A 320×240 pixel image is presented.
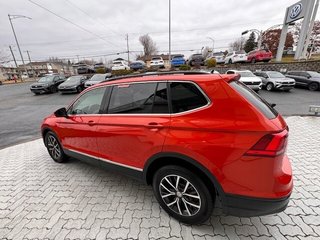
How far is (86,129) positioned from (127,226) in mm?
1579

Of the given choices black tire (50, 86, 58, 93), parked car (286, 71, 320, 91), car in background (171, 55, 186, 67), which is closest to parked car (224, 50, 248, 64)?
car in background (171, 55, 186, 67)

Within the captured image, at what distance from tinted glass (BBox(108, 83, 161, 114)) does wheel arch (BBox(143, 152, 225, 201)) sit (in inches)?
23.7

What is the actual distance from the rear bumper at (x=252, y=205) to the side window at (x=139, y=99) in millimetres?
1183

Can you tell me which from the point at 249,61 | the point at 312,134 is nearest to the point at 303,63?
the point at 249,61

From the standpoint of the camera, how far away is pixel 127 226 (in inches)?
90.9

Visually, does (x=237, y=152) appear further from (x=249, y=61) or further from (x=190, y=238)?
(x=249, y=61)

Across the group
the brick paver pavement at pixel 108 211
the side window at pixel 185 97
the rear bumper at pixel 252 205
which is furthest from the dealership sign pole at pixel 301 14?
the rear bumper at pixel 252 205

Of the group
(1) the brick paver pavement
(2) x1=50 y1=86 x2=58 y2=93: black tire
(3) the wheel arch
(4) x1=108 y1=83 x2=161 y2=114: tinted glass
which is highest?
(4) x1=108 y1=83 x2=161 y2=114: tinted glass

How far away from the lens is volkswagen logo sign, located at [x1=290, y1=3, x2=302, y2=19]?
19.3m

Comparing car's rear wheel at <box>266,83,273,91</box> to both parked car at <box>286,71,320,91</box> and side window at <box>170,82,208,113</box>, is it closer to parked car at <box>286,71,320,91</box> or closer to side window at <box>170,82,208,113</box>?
parked car at <box>286,71,320,91</box>

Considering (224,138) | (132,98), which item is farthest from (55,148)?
(224,138)

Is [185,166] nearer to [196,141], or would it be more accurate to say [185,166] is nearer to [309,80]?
[196,141]

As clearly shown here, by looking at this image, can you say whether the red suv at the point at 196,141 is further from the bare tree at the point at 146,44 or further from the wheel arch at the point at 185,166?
the bare tree at the point at 146,44

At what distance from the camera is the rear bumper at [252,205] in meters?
1.77
